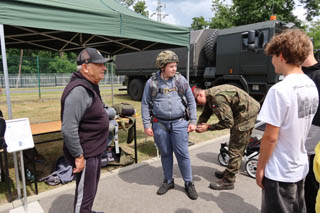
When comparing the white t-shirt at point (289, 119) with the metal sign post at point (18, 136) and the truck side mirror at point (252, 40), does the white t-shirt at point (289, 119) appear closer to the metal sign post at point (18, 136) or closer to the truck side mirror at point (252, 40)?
the metal sign post at point (18, 136)

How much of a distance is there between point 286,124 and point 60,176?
3019 mm

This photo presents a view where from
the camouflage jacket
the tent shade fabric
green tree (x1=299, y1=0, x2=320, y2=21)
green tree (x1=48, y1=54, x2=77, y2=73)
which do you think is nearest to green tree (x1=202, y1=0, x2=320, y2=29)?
green tree (x1=299, y1=0, x2=320, y2=21)

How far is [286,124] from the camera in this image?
136cm

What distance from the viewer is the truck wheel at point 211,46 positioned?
8.62m

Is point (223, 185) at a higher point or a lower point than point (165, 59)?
lower

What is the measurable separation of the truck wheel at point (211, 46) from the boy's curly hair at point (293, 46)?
24.7ft

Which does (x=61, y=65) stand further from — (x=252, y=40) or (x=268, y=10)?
(x=268, y=10)

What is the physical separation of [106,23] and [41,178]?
8.24 feet

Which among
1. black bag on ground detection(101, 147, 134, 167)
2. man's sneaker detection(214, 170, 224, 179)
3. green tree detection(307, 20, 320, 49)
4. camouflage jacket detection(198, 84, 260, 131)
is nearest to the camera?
camouflage jacket detection(198, 84, 260, 131)

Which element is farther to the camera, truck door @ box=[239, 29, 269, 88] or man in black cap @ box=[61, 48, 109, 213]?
truck door @ box=[239, 29, 269, 88]

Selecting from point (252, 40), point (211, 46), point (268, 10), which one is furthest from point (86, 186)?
point (268, 10)

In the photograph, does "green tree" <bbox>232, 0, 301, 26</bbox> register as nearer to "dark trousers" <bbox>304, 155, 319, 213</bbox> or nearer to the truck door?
the truck door

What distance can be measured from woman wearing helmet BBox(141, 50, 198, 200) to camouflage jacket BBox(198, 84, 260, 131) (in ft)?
0.97

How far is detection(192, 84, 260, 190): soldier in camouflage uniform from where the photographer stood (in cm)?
261
